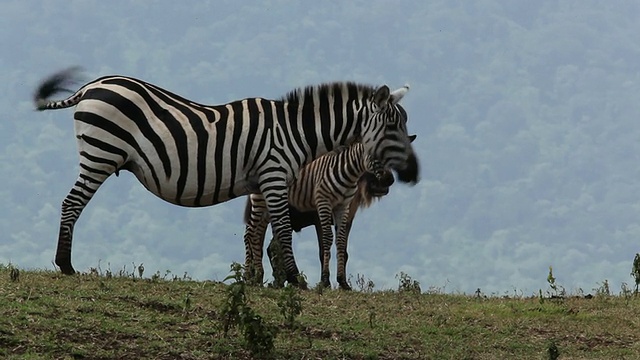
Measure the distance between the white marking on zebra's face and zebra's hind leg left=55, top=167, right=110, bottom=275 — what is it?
11.6 ft

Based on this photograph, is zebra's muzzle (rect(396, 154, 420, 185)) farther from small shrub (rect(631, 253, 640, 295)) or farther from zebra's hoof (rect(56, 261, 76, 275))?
zebra's hoof (rect(56, 261, 76, 275))

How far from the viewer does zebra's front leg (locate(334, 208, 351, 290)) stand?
15062 millimetres

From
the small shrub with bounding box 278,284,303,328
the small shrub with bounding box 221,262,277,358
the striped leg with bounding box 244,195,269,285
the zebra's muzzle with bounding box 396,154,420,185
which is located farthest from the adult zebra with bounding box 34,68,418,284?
the small shrub with bounding box 221,262,277,358

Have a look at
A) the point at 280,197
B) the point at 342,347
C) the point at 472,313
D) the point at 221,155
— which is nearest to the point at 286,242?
the point at 280,197

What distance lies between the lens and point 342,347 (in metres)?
9.05

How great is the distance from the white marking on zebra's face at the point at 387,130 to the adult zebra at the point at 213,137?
13mm

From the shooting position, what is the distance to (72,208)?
1162 cm

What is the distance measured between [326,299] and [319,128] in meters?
2.41

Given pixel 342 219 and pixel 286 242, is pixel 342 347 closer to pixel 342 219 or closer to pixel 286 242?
pixel 286 242

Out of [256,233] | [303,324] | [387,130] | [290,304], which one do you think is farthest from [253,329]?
[256,233]

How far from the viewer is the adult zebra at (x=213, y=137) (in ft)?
38.0

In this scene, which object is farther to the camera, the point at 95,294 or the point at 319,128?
the point at 319,128

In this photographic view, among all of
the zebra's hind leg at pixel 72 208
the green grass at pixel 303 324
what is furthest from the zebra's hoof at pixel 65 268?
the green grass at pixel 303 324

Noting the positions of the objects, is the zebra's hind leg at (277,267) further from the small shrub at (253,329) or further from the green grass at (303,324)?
the small shrub at (253,329)
